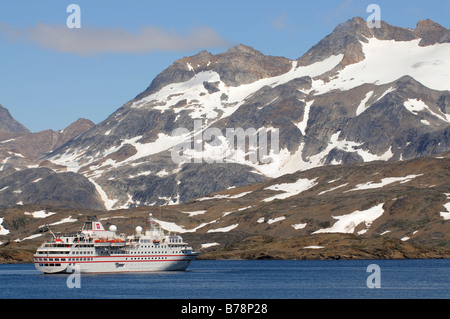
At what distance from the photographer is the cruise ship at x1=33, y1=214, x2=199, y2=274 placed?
148500mm

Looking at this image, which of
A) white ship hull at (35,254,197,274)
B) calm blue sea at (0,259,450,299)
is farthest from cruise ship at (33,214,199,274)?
calm blue sea at (0,259,450,299)

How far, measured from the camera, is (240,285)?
123 metres

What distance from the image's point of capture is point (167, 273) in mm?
152375

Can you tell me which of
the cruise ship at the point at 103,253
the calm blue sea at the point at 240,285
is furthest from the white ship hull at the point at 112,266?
the calm blue sea at the point at 240,285

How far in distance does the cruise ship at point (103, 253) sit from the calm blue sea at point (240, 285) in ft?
15.6

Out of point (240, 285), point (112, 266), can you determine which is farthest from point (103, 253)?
point (240, 285)

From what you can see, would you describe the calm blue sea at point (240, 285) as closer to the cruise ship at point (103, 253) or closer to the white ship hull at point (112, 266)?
the white ship hull at point (112, 266)

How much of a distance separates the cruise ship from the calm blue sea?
15.6 ft

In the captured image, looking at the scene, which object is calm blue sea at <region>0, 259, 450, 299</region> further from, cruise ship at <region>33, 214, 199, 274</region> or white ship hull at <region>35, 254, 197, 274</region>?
cruise ship at <region>33, 214, 199, 274</region>

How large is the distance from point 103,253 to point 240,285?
38856mm
